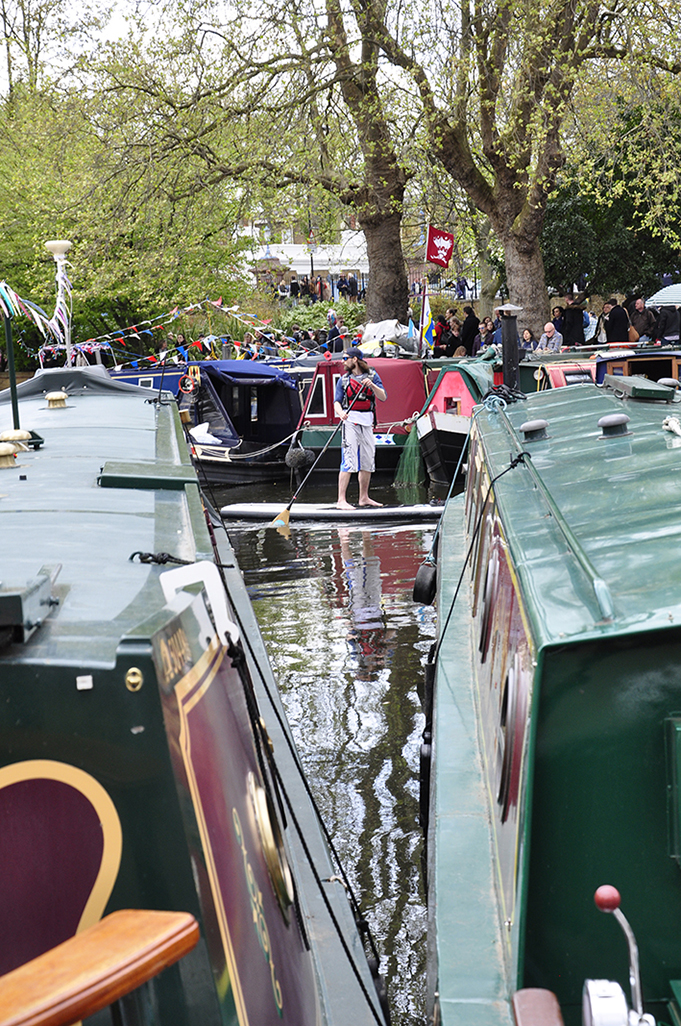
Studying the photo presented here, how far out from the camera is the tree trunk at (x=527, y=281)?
61.2ft

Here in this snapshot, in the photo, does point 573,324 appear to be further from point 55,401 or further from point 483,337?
point 55,401

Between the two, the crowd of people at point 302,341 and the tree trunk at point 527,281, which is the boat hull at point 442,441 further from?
the crowd of people at point 302,341

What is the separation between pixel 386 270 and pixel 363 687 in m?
15.6

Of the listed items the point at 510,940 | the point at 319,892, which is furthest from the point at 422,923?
the point at 510,940

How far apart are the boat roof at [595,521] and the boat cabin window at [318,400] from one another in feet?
38.1

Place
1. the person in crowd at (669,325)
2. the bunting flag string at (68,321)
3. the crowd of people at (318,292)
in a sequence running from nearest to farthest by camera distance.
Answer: the bunting flag string at (68,321)
the person in crowd at (669,325)
the crowd of people at (318,292)

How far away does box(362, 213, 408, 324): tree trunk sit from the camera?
69.9 ft

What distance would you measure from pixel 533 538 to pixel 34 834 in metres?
2.35

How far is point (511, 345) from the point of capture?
33.2 feet

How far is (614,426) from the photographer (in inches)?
197

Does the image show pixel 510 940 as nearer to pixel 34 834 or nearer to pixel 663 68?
pixel 34 834

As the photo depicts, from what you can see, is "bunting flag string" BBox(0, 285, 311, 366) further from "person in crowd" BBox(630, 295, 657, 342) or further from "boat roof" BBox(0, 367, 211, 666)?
"person in crowd" BBox(630, 295, 657, 342)

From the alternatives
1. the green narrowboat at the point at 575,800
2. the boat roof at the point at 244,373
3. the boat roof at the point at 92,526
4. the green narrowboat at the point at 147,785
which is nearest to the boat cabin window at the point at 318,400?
the boat roof at the point at 244,373

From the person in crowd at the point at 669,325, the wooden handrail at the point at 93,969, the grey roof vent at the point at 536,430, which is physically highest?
the person in crowd at the point at 669,325
